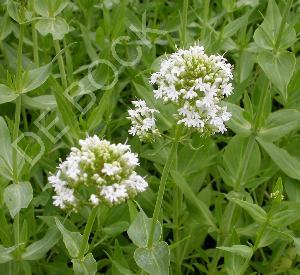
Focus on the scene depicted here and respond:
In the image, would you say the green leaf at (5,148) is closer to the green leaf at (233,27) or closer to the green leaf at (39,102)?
the green leaf at (39,102)

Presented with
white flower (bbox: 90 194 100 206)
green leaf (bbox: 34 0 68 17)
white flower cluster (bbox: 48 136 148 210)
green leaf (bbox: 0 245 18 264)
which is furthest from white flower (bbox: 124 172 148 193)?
green leaf (bbox: 34 0 68 17)

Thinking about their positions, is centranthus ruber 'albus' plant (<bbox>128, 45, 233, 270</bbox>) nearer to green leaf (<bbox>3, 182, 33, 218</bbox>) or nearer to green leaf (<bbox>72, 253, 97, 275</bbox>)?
green leaf (<bbox>72, 253, 97, 275</bbox>)

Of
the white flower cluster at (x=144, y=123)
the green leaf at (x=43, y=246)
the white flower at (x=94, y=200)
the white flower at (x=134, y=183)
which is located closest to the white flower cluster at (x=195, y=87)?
the white flower cluster at (x=144, y=123)

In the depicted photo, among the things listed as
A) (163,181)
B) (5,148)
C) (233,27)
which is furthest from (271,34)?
(5,148)

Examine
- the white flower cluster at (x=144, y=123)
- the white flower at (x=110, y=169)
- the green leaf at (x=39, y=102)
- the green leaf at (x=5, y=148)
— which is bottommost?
the white flower at (x=110, y=169)

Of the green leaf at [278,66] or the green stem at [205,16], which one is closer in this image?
the green leaf at [278,66]

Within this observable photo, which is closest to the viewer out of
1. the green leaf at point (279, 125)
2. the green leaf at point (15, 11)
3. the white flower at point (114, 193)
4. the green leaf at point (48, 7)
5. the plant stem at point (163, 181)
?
the white flower at point (114, 193)

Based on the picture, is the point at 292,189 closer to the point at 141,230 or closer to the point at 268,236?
the point at 268,236
